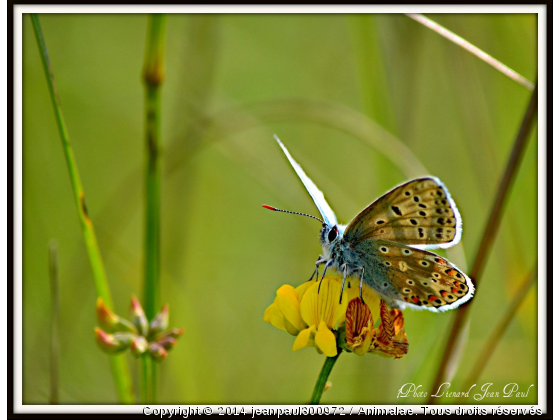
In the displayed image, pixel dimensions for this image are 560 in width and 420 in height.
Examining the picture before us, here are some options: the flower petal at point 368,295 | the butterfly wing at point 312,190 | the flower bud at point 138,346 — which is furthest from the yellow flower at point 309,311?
the flower bud at point 138,346

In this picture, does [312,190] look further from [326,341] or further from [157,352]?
[157,352]

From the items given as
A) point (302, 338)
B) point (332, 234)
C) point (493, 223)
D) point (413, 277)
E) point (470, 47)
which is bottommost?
point (302, 338)

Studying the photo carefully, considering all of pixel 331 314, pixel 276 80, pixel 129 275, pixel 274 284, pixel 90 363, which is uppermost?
pixel 276 80

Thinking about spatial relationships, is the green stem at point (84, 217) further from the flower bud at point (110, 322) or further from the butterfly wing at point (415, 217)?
the butterfly wing at point (415, 217)

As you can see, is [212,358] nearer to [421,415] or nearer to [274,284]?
[274,284]

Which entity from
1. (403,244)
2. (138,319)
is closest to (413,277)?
(403,244)

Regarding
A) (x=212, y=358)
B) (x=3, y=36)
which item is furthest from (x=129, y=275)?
(x=3, y=36)

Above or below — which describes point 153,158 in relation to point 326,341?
above
